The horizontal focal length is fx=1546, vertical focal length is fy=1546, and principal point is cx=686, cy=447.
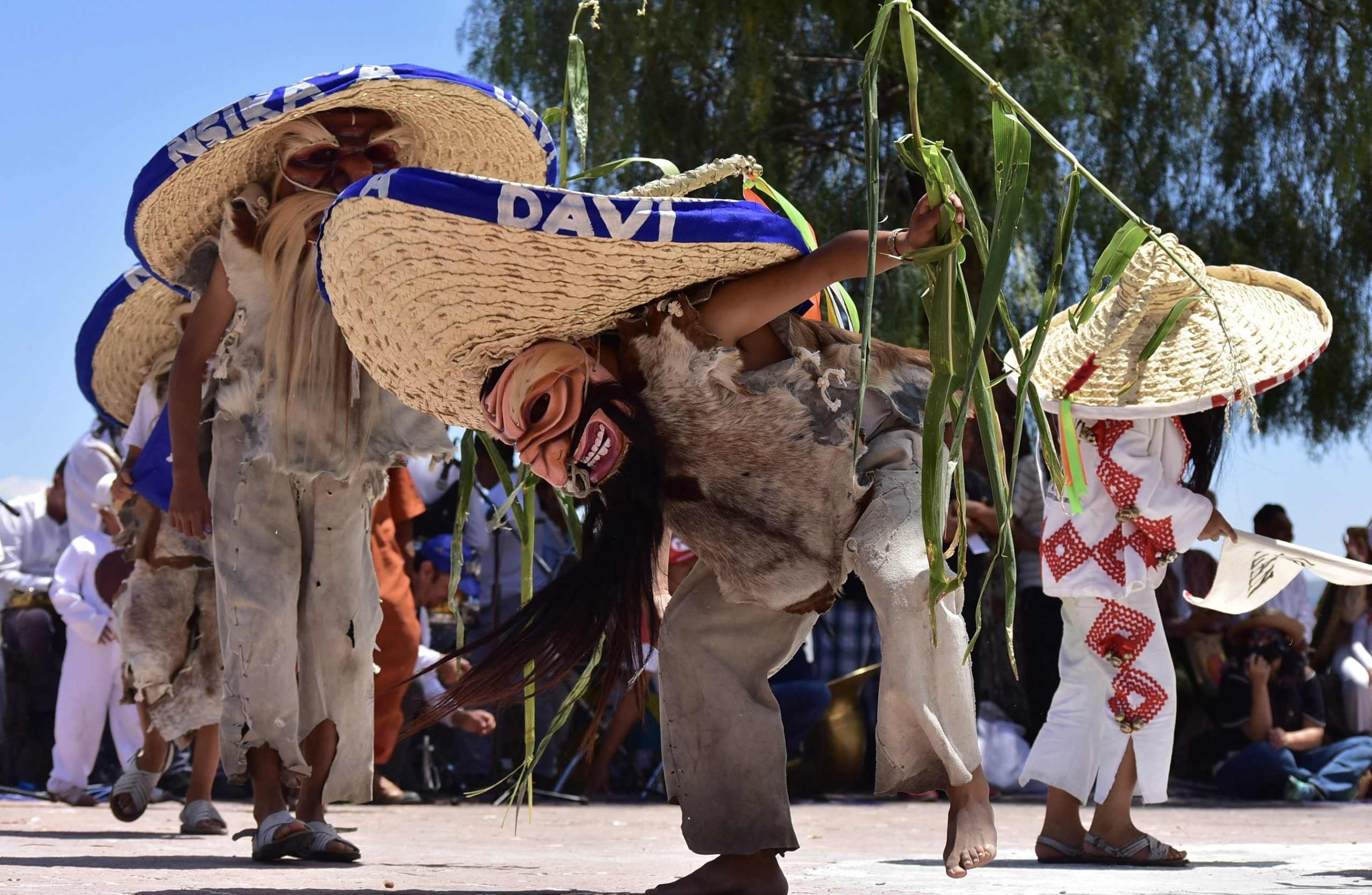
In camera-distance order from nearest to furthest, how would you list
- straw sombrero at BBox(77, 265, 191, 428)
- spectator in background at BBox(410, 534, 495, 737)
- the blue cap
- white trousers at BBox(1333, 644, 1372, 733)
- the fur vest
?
the fur vest, straw sombrero at BBox(77, 265, 191, 428), spectator in background at BBox(410, 534, 495, 737), the blue cap, white trousers at BBox(1333, 644, 1372, 733)

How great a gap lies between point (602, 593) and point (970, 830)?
3.00 feet

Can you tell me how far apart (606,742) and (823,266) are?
5198 mm

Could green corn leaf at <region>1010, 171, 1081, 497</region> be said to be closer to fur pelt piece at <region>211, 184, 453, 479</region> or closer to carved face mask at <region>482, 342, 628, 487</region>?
carved face mask at <region>482, 342, 628, 487</region>

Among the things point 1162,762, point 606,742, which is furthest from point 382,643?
point 1162,762

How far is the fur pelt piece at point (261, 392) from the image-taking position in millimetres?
4340

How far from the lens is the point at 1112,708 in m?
4.85

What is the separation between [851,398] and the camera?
3.24 m

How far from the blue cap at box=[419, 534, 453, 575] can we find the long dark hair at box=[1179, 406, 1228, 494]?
4.08 metres

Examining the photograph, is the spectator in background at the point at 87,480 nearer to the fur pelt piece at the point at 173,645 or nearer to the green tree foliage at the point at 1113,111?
the fur pelt piece at the point at 173,645

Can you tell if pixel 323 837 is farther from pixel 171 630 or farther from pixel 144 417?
pixel 144 417

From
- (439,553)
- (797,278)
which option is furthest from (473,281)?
(439,553)

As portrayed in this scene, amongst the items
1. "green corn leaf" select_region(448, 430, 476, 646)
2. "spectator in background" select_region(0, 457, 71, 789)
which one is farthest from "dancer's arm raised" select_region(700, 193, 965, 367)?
"spectator in background" select_region(0, 457, 71, 789)

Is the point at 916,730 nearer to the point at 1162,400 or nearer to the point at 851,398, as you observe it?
the point at 851,398

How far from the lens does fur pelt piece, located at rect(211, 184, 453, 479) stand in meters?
4.34
